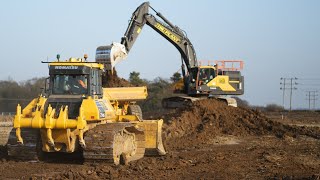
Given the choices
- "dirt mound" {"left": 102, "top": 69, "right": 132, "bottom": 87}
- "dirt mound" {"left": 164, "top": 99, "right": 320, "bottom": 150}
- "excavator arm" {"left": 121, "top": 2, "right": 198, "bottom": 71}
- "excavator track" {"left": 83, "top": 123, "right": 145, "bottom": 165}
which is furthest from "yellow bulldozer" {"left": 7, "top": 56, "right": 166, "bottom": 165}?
"excavator arm" {"left": 121, "top": 2, "right": 198, "bottom": 71}

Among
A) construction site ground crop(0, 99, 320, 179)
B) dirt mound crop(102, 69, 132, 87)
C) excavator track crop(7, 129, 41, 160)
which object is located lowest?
construction site ground crop(0, 99, 320, 179)

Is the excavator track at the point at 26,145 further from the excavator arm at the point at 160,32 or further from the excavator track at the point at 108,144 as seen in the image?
the excavator arm at the point at 160,32

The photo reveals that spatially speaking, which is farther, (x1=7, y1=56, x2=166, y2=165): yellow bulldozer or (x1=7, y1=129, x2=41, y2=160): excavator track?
(x1=7, y1=129, x2=41, y2=160): excavator track

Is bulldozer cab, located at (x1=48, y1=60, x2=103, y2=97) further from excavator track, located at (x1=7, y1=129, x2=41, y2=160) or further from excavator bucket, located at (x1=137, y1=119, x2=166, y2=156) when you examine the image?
excavator bucket, located at (x1=137, y1=119, x2=166, y2=156)

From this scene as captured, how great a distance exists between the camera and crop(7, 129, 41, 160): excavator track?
542 inches

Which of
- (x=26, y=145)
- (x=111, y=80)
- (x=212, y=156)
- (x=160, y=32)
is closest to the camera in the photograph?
(x=26, y=145)

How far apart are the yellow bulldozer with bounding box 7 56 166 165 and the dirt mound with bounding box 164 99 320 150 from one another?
8.50m

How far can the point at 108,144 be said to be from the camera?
12945 mm

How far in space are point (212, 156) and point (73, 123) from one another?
16.4 feet

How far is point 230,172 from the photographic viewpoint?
1298 centimetres

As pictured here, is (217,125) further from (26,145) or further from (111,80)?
(26,145)

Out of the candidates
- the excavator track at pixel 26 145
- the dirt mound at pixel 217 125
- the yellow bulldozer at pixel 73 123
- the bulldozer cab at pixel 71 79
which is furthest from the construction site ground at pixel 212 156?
the bulldozer cab at pixel 71 79

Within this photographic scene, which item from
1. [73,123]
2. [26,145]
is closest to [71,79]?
[73,123]

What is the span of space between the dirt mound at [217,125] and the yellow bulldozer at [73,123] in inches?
335
